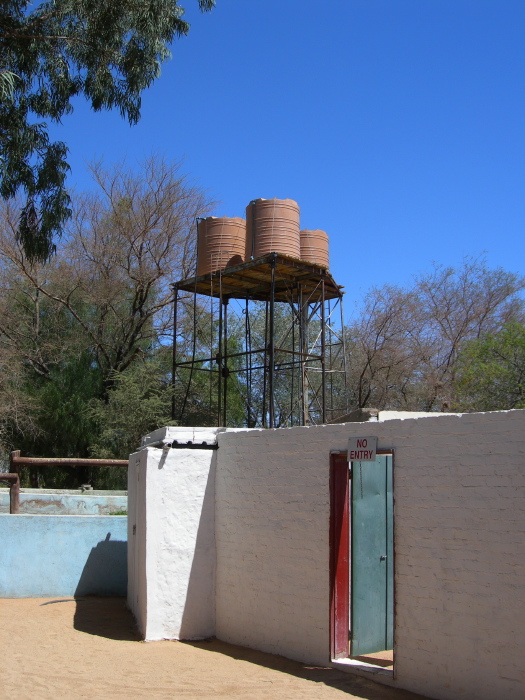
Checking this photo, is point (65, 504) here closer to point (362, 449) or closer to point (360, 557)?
point (360, 557)

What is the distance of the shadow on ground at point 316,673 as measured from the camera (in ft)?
21.1

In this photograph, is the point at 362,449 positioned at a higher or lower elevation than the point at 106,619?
higher

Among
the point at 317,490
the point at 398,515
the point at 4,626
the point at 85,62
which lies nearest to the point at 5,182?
the point at 85,62

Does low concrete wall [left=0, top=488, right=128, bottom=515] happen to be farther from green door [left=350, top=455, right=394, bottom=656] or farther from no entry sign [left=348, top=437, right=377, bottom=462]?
no entry sign [left=348, top=437, right=377, bottom=462]

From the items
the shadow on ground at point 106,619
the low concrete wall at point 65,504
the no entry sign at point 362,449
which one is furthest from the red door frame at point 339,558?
the low concrete wall at point 65,504

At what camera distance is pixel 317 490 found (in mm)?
7773

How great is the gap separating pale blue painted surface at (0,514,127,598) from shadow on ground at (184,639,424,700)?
15.2 ft

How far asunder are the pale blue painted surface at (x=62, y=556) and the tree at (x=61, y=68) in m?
4.93

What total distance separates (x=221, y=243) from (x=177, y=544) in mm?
8811

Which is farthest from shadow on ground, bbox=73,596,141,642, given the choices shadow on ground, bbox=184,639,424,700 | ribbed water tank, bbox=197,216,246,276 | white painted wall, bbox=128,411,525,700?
ribbed water tank, bbox=197,216,246,276

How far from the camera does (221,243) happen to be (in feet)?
54.3

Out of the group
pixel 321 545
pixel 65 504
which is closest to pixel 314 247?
pixel 65 504

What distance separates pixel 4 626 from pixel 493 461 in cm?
770

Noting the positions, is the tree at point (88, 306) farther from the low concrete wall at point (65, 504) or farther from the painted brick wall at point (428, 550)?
the painted brick wall at point (428, 550)
